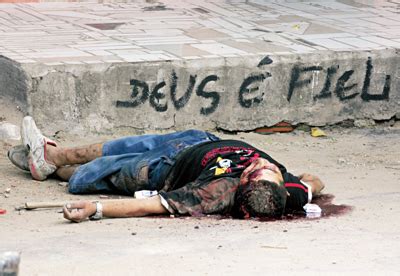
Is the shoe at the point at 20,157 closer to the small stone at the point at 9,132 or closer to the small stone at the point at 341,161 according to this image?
the small stone at the point at 9,132

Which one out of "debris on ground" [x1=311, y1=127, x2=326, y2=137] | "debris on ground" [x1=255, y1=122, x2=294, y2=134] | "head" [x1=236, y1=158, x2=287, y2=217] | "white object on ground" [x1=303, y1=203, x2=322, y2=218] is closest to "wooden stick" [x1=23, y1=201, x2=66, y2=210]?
"head" [x1=236, y1=158, x2=287, y2=217]

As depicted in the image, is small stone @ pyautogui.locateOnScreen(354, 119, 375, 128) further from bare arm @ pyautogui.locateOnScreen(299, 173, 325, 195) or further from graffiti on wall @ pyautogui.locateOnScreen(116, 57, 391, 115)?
bare arm @ pyautogui.locateOnScreen(299, 173, 325, 195)

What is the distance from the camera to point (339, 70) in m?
8.23

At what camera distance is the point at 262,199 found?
5.66 metres

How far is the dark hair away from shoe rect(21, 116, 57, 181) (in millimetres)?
1508

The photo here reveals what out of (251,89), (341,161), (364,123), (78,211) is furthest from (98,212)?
(364,123)

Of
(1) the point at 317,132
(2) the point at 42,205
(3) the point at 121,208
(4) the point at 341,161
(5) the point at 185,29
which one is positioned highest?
(5) the point at 185,29

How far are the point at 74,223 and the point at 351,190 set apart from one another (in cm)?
181

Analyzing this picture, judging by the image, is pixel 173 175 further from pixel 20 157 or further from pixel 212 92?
pixel 212 92

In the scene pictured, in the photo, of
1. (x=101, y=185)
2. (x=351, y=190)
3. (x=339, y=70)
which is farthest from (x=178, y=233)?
(x=339, y=70)

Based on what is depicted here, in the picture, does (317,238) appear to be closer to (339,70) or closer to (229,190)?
(229,190)

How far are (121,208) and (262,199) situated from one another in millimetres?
750

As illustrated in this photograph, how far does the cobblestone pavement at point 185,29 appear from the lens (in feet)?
26.5

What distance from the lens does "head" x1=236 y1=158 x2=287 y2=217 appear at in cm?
565
